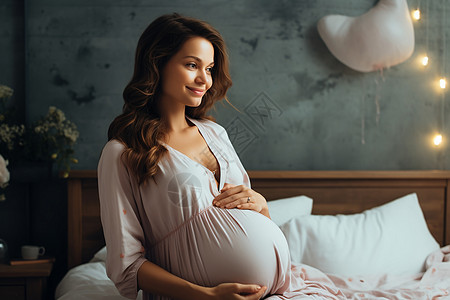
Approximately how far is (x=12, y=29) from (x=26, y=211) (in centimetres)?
92

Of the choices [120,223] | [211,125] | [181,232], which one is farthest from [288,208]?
[120,223]

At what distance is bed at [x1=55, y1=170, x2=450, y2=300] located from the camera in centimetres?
195

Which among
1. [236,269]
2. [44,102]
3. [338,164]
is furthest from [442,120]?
[44,102]

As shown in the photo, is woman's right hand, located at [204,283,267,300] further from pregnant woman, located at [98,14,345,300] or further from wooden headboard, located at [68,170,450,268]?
wooden headboard, located at [68,170,450,268]

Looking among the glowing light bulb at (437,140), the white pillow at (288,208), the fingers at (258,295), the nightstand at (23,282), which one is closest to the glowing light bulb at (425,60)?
the glowing light bulb at (437,140)

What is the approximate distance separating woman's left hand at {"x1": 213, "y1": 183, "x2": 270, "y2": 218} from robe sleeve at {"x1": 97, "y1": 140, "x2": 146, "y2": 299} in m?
0.24

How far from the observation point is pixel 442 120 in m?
2.59

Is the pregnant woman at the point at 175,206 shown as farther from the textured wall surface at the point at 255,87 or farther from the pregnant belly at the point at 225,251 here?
the textured wall surface at the point at 255,87

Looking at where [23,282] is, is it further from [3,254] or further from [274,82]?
[274,82]

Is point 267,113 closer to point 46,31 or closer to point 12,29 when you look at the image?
point 46,31

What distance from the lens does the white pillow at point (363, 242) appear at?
2.01 metres

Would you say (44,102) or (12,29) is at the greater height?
(12,29)

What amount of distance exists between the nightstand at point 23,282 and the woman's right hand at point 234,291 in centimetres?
115

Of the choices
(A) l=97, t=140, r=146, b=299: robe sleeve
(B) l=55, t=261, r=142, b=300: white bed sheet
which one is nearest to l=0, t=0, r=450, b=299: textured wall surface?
(B) l=55, t=261, r=142, b=300: white bed sheet
